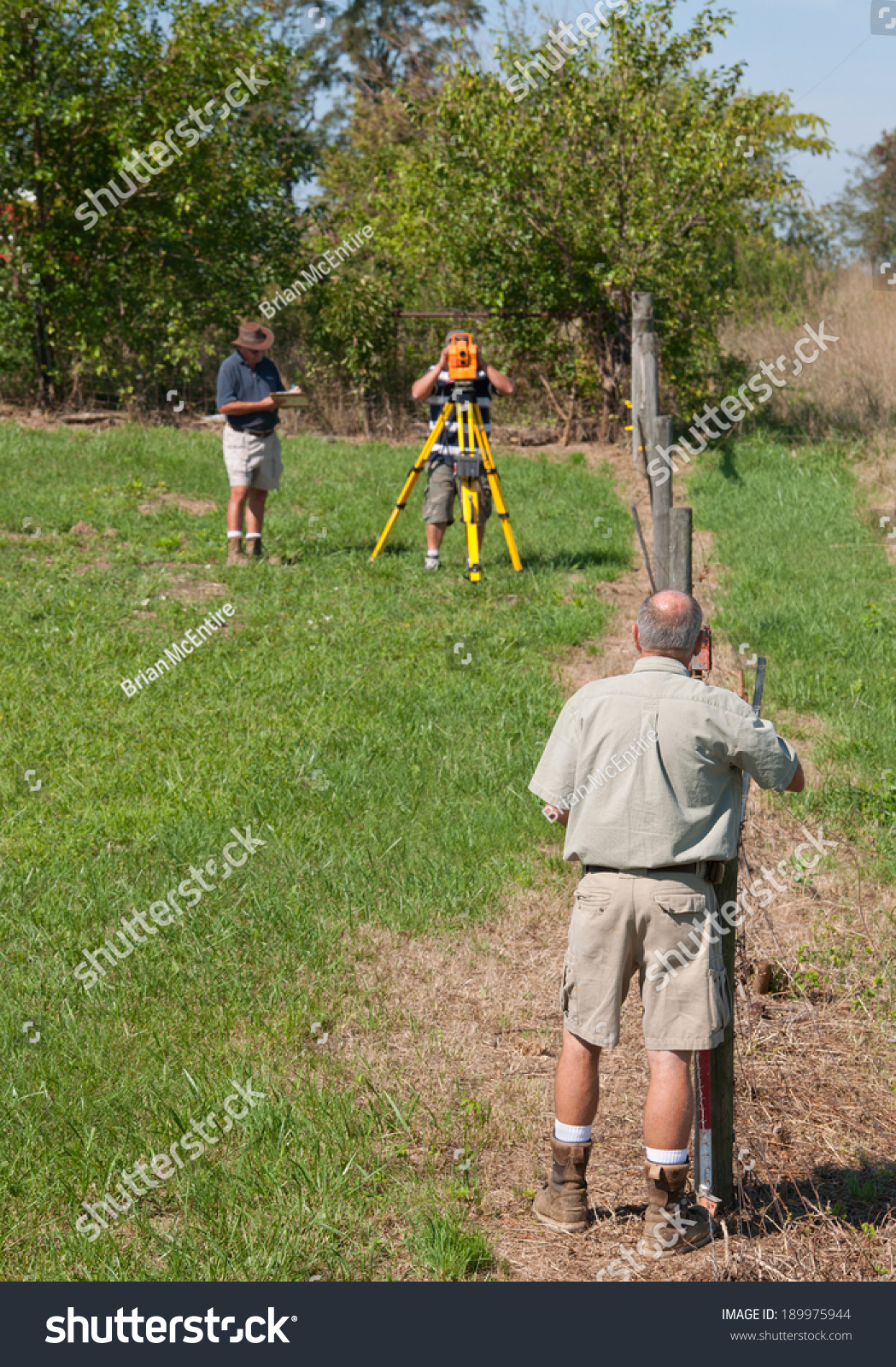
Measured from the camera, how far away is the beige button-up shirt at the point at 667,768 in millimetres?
3301

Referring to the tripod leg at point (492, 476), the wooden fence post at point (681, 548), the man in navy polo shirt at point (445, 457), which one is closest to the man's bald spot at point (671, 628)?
the wooden fence post at point (681, 548)

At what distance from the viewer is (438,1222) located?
337cm

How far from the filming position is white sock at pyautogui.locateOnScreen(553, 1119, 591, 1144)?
11.3 feet

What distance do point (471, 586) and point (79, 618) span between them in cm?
304

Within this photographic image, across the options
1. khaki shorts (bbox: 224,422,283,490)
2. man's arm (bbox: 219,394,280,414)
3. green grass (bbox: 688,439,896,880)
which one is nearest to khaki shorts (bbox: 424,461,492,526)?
khaki shorts (bbox: 224,422,283,490)

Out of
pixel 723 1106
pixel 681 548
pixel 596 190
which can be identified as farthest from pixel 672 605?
pixel 596 190

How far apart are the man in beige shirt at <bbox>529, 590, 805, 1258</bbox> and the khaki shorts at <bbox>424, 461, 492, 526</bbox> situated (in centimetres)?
674

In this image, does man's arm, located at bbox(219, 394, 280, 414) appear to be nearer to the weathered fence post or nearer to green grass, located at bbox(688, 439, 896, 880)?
the weathered fence post

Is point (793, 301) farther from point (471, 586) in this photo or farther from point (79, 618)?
point (79, 618)

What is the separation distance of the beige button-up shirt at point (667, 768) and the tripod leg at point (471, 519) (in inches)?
262

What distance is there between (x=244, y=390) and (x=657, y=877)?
Answer: 775 centimetres

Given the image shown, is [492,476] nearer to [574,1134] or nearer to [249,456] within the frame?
[249,456]

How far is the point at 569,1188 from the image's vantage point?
3.46m

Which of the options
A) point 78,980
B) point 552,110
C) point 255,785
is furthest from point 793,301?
point 78,980
